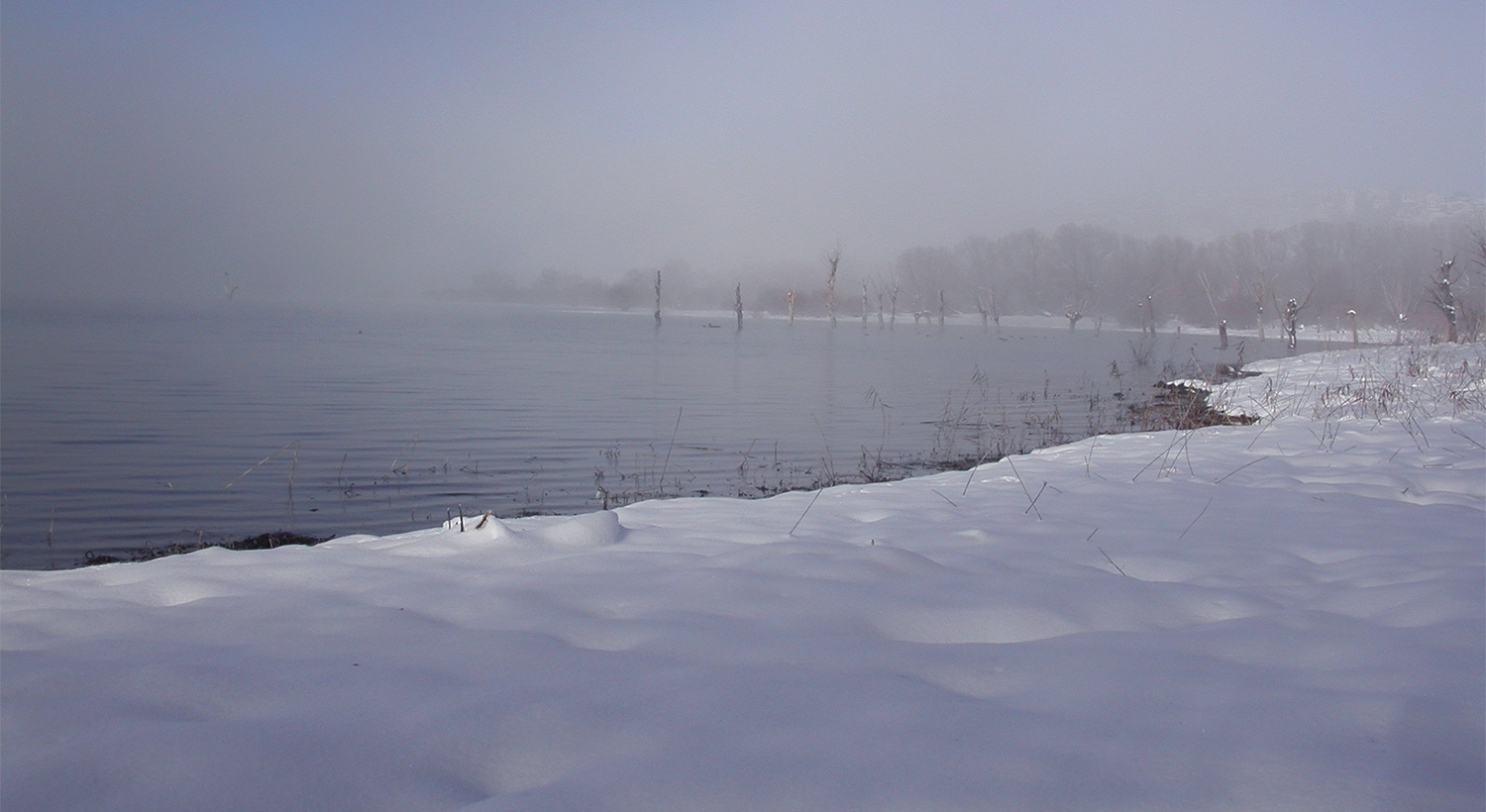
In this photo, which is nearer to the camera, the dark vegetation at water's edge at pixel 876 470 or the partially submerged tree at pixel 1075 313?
the dark vegetation at water's edge at pixel 876 470

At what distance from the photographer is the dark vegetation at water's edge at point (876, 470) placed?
6.05 meters

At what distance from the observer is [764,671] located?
6.00 ft

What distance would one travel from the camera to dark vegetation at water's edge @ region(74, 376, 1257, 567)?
6051 mm

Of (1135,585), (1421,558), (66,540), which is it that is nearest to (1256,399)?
(1421,558)

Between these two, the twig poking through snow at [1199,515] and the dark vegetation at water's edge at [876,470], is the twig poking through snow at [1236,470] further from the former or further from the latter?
the dark vegetation at water's edge at [876,470]

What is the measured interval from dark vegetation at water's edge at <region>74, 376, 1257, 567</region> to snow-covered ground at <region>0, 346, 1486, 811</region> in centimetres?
230

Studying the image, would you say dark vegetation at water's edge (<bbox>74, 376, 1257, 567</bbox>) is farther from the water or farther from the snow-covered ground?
the snow-covered ground


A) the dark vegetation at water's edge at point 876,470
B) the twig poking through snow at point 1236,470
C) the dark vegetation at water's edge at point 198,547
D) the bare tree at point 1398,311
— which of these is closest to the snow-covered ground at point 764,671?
the twig poking through snow at point 1236,470

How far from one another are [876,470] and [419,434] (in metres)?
6.84

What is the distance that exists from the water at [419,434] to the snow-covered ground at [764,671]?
4.56 meters

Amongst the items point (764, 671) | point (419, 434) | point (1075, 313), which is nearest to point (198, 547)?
point (419, 434)

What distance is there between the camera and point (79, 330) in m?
34.7

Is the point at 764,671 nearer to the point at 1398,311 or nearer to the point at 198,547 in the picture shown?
the point at 198,547

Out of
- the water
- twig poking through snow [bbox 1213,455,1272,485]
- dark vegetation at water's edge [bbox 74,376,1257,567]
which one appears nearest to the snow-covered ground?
twig poking through snow [bbox 1213,455,1272,485]
